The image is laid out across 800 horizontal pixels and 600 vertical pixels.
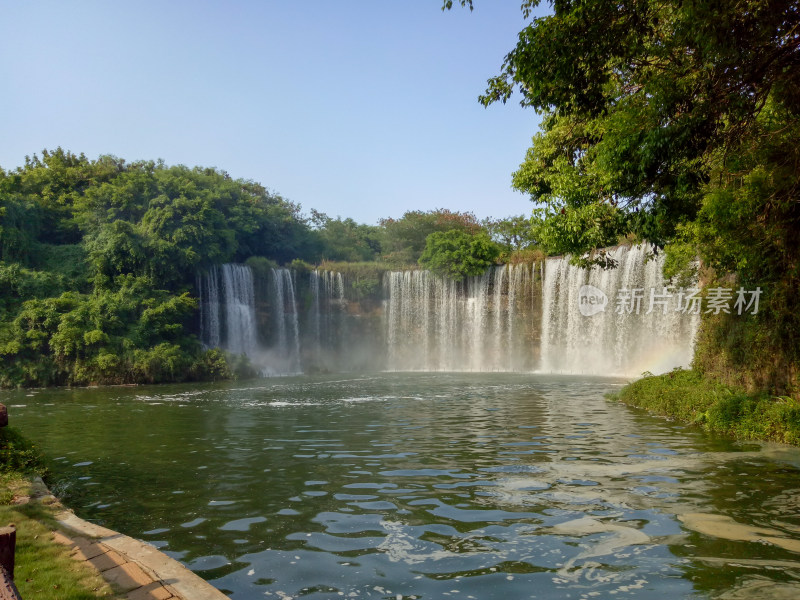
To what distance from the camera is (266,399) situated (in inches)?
830

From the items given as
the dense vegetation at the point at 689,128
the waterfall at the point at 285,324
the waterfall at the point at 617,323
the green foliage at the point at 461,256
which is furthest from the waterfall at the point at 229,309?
the dense vegetation at the point at 689,128

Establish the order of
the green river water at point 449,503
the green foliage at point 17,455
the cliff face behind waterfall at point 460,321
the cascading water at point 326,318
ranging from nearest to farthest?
the green river water at point 449,503
the green foliage at point 17,455
the cliff face behind waterfall at point 460,321
the cascading water at point 326,318

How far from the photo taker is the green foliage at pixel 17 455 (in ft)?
26.8

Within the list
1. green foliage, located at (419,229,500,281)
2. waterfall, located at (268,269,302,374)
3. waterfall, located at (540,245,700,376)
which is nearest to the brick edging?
waterfall, located at (540,245,700,376)

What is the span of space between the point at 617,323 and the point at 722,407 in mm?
19641

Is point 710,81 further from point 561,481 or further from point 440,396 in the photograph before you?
point 440,396

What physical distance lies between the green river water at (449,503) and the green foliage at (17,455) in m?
0.38

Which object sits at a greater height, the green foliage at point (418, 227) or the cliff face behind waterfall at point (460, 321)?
the green foliage at point (418, 227)

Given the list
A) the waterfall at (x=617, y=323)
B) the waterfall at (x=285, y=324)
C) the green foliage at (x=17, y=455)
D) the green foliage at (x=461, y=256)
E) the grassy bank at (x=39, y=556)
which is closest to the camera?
the grassy bank at (x=39, y=556)

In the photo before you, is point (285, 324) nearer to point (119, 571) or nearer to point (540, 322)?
point (540, 322)

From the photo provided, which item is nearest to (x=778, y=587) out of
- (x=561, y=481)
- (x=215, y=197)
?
(x=561, y=481)

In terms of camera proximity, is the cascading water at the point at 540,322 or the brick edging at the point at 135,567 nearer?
the brick edging at the point at 135,567

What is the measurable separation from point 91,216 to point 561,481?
115 feet

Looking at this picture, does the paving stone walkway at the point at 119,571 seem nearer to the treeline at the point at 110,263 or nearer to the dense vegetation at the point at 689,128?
the dense vegetation at the point at 689,128
